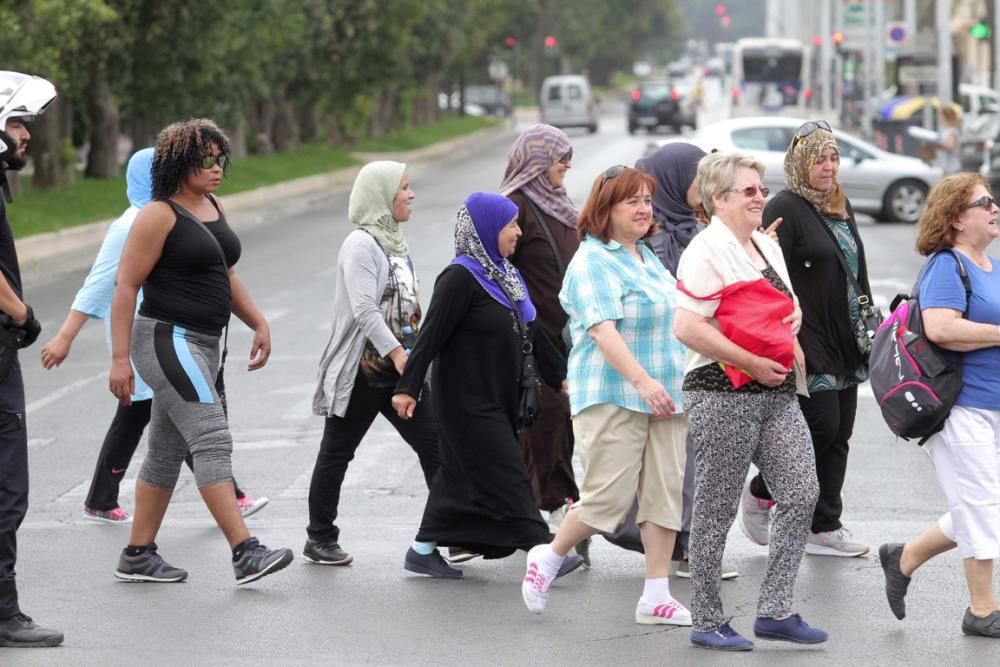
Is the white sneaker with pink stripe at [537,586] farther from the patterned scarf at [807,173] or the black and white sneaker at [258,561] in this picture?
the patterned scarf at [807,173]

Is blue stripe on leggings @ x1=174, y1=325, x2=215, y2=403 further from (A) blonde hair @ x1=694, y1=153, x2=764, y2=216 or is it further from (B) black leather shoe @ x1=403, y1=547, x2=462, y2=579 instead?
(A) blonde hair @ x1=694, y1=153, x2=764, y2=216

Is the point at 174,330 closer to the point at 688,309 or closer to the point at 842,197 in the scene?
the point at 688,309

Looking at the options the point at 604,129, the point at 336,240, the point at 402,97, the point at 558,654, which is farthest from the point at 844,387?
the point at 604,129

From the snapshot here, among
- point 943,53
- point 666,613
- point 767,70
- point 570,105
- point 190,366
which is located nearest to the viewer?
point 666,613

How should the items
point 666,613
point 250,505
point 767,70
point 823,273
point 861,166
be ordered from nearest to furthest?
1. point 666,613
2. point 823,273
3. point 250,505
4. point 861,166
5. point 767,70

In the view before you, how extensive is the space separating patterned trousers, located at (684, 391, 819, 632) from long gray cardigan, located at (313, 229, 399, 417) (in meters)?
1.71

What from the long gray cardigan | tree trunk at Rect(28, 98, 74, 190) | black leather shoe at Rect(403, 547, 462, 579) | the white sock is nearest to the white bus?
tree trunk at Rect(28, 98, 74, 190)

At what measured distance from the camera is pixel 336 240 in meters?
25.0

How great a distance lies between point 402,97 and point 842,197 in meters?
49.1

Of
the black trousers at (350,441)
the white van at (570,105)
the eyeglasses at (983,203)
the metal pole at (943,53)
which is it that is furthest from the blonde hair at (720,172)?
the white van at (570,105)

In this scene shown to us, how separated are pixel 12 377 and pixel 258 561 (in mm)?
1251

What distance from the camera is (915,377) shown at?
6.20 m

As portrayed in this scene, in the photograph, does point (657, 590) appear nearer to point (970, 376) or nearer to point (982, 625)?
point (982, 625)

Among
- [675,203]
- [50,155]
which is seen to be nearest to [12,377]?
[675,203]
